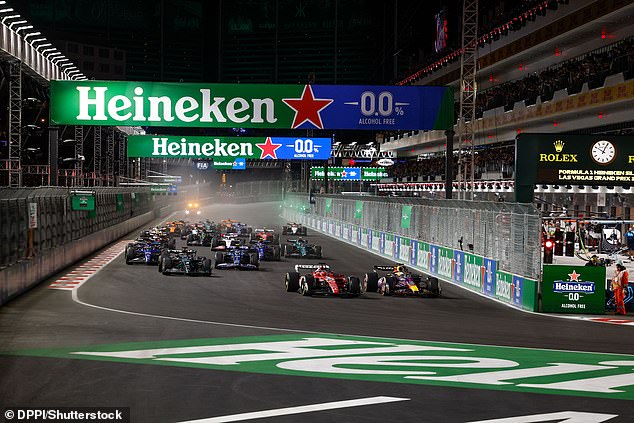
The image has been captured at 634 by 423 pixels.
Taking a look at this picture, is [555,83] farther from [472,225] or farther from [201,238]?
[472,225]

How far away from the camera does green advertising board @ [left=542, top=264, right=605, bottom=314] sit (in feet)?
74.7

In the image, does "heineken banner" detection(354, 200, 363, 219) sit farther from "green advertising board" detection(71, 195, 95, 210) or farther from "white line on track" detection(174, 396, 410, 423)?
"white line on track" detection(174, 396, 410, 423)

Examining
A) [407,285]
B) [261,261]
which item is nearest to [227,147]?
[261,261]

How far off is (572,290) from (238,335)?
9.30 m

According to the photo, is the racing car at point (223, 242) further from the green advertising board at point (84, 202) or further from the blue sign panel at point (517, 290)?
→ the blue sign panel at point (517, 290)

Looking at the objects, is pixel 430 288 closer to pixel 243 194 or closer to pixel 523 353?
pixel 523 353

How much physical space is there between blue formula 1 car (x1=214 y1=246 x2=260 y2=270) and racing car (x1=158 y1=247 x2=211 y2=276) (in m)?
2.15

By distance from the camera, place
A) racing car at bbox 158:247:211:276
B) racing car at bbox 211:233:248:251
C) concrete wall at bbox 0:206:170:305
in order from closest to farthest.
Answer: concrete wall at bbox 0:206:170:305 → racing car at bbox 158:247:211:276 → racing car at bbox 211:233:248:251

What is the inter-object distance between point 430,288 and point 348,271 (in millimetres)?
8450

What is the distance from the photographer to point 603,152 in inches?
936

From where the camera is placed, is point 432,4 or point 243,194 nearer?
point 432,4

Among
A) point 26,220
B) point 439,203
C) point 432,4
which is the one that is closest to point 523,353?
point 26,220

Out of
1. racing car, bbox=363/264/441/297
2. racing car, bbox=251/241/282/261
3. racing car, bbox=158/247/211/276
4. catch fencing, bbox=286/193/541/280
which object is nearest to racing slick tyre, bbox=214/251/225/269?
racing car, bbox=158/247/211/276

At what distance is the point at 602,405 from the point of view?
1184 centimetres
